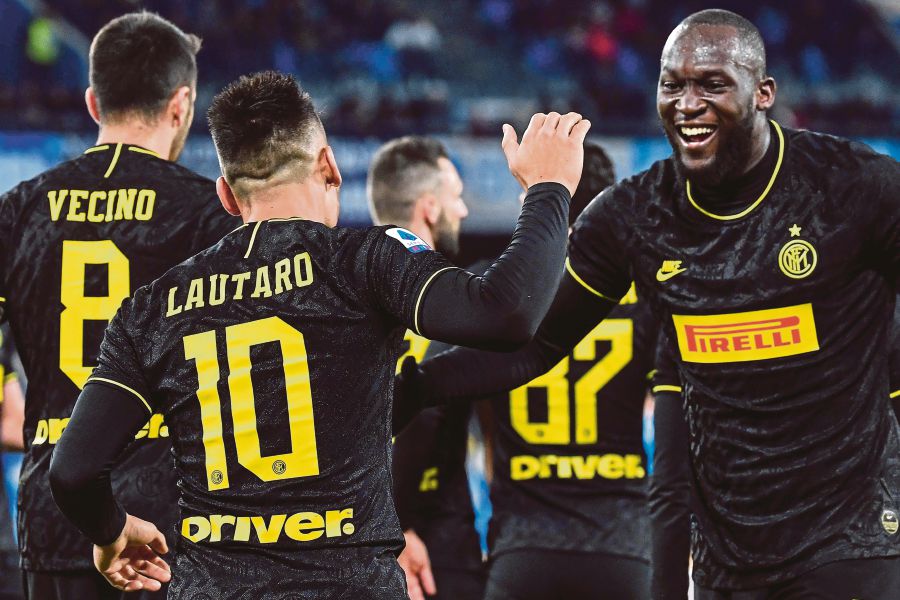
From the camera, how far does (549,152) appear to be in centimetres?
300

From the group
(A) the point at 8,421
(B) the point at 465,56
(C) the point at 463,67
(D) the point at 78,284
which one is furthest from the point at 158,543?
(B) the point at 465,56

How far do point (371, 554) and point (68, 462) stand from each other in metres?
0.72

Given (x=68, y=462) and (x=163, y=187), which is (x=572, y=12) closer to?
(x=163, y=187)

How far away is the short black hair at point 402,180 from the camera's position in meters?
5.71

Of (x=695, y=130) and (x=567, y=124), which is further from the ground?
(x=695, y=130)

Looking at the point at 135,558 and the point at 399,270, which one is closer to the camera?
the point at 399,270

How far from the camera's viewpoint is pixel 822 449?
3412mm

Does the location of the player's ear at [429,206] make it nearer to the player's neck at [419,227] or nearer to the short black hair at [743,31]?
the player's neck at [419,227]

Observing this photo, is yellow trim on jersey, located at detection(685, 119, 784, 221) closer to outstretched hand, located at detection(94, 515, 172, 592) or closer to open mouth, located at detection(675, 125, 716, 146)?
open mouth, located at detection(675, 125, 716, 146)

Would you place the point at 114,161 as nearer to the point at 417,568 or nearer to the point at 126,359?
the point at 126,359

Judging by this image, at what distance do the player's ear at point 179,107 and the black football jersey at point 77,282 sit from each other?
0.30 metres

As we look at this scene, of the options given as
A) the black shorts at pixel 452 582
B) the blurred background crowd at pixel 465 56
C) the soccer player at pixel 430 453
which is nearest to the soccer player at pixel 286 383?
the soccer player at pixel 430 453

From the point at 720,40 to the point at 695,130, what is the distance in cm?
26

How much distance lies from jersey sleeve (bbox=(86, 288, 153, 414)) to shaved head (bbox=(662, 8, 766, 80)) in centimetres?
165
